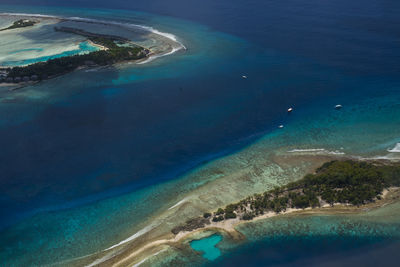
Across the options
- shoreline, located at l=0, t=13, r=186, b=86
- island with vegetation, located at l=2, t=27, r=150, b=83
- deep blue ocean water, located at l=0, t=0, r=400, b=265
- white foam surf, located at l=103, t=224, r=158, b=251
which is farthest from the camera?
shoreline, located at l=0, t=13, r=186, b=86

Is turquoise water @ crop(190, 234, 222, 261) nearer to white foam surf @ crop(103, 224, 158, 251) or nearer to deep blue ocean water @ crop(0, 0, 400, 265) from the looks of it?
deep blue ocean water @ crop(0, 0, 400, 265)

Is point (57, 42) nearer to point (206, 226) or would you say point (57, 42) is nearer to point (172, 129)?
point (172, 129)

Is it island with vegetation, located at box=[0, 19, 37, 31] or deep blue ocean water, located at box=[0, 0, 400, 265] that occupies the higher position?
island with vegetation, located at box=[0, 19, 37, 31]

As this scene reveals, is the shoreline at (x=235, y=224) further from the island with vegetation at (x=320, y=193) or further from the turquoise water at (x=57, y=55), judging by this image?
the turquoise water at (x=57, y=55)

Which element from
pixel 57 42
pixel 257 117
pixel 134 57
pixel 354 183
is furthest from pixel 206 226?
pixel 57 42

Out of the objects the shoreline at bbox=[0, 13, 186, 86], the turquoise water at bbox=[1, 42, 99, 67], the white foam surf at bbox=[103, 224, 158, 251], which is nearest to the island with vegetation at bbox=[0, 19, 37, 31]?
the shoreline at bbox=[0, 13, 186, 86]

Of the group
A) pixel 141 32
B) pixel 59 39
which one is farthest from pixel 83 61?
pixel 141 32

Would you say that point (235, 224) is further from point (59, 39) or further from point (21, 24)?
point (21, 24)

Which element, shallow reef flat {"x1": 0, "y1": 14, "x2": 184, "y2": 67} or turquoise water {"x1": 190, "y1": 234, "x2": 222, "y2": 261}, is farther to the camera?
shallow reef flat {"x1": 0, "y1": 14, "x2": 184, "y2": 67}
